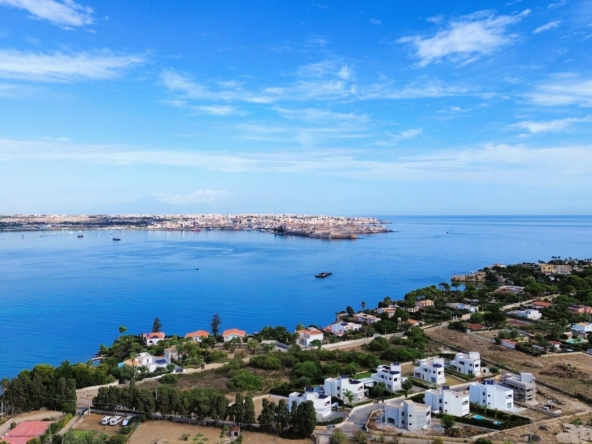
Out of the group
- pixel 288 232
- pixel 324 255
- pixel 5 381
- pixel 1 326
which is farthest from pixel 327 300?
pixel 288 232

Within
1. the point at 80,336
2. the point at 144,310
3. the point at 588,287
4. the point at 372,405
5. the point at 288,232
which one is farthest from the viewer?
the point at 288,232

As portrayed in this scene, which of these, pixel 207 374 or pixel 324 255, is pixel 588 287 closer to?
pixel 207 374

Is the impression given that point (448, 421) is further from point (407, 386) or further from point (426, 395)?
point (407, 386)

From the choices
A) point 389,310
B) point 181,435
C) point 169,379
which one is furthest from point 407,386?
point 389,310

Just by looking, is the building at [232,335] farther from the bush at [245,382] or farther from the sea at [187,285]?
the bush at [245,382]

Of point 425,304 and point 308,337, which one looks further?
point 425,304

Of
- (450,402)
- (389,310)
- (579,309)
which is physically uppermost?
(450,402)
